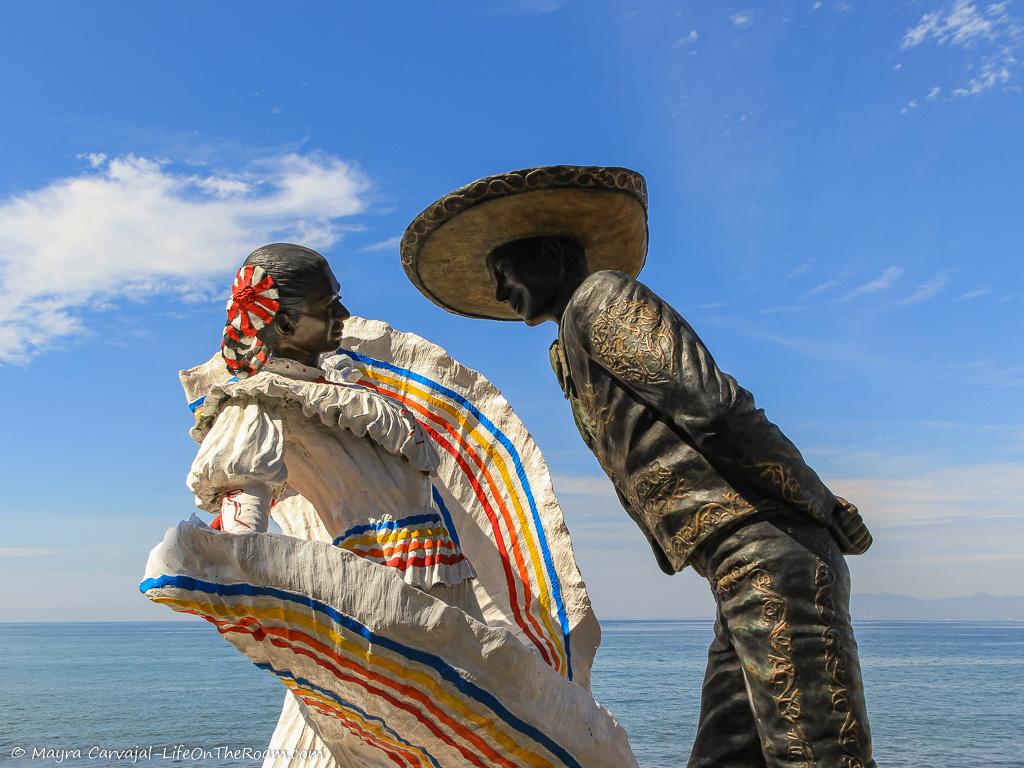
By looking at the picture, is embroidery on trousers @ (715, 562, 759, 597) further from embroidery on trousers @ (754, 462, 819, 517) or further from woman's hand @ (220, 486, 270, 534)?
woman's hand @ (220, 486, 270, 534)

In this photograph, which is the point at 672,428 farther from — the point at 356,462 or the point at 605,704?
the point at 605,704

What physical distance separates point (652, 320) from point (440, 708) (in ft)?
4.39

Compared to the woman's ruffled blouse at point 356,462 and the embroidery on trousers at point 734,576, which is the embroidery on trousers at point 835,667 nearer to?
the embroidery on trousers at point 734,576

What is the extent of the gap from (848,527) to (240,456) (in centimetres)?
181

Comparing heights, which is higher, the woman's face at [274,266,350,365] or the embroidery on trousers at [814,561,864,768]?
the woman's face at [274,266,350,365]

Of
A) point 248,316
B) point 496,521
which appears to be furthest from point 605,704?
point 248,316

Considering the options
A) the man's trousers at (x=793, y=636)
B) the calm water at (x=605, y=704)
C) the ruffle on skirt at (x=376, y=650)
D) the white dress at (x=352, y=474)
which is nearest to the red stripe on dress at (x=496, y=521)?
the white dress at (x=352, y=474)

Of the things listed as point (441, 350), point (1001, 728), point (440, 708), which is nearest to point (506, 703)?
point (440, 708)

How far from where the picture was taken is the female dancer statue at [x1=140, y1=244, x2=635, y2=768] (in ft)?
9.56

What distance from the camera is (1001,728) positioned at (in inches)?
866

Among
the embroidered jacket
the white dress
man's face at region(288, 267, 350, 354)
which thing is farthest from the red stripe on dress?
the embroidered jacket

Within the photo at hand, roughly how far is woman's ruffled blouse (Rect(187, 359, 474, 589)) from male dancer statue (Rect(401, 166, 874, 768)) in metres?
1.13

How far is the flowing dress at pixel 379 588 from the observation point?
2900mm

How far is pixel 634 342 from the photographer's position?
248 centimetres
